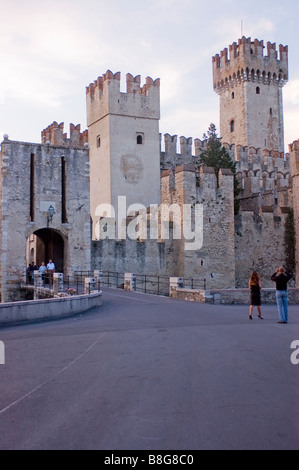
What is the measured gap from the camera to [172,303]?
73.9ft

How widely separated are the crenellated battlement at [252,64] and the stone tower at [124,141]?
22979 millimetres

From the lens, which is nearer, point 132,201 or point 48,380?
point 48,380

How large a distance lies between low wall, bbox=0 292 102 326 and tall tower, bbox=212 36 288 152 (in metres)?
47.3

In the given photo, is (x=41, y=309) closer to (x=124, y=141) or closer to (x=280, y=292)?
(x=280, y=292)

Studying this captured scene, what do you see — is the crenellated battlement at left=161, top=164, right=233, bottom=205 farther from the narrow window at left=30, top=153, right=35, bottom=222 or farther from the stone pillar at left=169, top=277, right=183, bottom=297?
the stone pillar at left=169, top=277, right=183, bottom=297

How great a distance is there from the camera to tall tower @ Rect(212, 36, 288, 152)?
64.2m

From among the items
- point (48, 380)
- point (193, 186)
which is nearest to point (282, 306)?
point (48, 380)

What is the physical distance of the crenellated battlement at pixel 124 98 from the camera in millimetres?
43062

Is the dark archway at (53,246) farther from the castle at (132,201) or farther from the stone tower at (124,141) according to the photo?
the stone tower at (124,141)

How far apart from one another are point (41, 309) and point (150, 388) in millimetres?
9748

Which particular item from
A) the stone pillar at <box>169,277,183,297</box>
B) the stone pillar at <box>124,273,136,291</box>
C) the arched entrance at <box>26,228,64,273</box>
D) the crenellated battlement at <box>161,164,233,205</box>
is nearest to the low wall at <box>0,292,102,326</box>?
the stone pillar at <box>169,277,183,297</box>

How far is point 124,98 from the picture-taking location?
4378 cm
